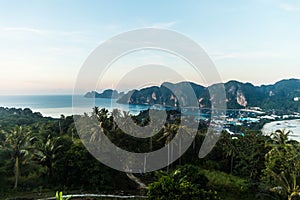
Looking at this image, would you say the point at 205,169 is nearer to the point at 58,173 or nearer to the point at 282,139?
the point at 282,139

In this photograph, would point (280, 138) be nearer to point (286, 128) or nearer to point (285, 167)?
point (285, 167)

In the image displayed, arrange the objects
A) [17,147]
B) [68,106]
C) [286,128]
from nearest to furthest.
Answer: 1. [17,147]
2. [286,128]
3. [68,106]

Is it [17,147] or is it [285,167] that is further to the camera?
[17,147]

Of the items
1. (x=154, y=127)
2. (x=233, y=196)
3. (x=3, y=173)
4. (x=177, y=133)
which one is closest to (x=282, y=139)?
(x=233, y=196)

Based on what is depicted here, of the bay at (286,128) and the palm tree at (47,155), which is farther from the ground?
the palm tree at (47,155)

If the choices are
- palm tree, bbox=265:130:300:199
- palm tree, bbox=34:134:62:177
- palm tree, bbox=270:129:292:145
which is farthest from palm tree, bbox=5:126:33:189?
palm tree, bbox=270:129:292:145

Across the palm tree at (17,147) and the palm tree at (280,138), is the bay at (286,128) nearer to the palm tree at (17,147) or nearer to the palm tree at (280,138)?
the palm tree at (280,138)

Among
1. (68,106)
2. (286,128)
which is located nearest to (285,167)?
(286,128)

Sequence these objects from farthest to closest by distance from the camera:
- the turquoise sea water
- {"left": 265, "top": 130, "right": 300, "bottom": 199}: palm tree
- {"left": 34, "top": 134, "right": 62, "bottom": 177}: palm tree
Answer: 1. {"left": 34, "top": 134, "right": 62, "bottom": 177}: palm tree
2. the turquoise sea water
3. {"left": 265, "top": 130, "right": 300, "bottom": 199}: palm tree

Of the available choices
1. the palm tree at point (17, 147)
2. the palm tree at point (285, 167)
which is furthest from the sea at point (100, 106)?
the palm tree at point (285, 167)

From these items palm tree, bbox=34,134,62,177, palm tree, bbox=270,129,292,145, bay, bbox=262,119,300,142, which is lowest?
bay, bbox=262,119,300,142

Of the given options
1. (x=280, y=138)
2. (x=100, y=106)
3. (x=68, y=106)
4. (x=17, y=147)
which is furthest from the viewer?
(x=68, y=106)

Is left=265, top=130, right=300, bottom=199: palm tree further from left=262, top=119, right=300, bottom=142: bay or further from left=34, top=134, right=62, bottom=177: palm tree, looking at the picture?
left=262, top=119, right=300, bottom=142: bay

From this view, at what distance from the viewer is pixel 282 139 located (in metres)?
15.3
